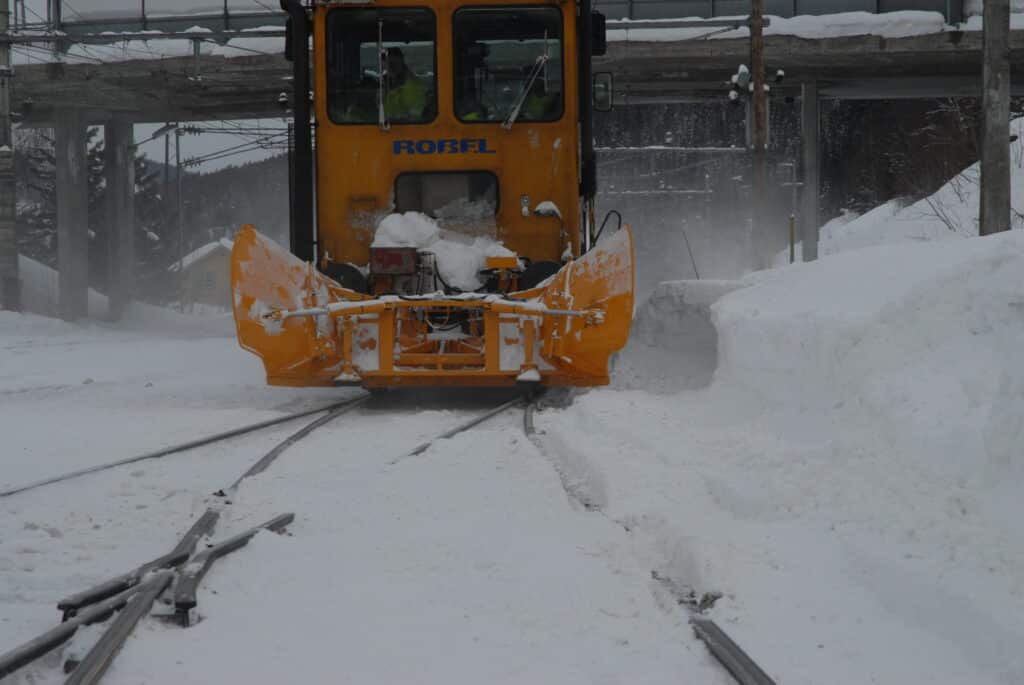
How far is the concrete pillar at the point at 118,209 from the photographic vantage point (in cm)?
3597

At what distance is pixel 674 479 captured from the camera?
5.63 meters

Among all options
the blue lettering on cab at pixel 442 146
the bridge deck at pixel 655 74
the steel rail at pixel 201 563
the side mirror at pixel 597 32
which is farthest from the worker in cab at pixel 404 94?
the bridge deck at pixel 655 74

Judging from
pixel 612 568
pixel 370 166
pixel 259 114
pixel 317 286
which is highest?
pixel 259 114

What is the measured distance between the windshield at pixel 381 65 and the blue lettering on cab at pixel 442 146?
198mm

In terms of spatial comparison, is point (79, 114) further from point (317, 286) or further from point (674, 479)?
point (674, 479)

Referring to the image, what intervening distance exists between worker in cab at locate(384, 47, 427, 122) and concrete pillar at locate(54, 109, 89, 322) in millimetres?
25175

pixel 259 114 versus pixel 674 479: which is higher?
pixel 259 114

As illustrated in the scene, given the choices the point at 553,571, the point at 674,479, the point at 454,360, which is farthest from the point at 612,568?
the point at 454,360

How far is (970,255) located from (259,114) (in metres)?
29.5

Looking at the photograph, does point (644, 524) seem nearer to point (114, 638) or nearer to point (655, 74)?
point (114, 638)

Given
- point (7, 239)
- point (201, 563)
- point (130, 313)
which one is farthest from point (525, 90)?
point (130, 313)

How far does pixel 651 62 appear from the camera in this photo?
2722cm

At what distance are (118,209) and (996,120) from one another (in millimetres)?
29204

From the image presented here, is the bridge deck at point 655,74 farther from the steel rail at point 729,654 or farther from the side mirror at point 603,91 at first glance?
the steel rail at point 729,654
